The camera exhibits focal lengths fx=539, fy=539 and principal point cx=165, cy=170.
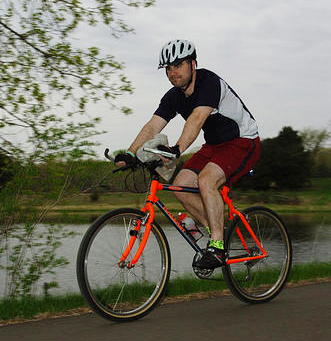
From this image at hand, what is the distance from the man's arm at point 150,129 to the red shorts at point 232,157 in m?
0.43

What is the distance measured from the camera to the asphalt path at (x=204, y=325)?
3652 mm

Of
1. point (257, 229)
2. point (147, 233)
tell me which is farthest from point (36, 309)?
point (257, 229)

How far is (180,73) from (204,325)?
79.6 inches

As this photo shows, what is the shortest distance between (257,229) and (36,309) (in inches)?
83.9

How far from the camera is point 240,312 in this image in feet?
14.6

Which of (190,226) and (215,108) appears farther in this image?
(190,226)

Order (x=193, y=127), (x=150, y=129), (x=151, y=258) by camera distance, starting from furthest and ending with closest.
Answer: (x=150, y=129) < (x=151, y=258) < (x=193, y=127)

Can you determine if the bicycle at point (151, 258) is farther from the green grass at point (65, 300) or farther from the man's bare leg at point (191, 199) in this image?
the green grass at point (65, 300)

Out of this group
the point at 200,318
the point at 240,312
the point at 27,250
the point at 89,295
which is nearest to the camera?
the point at 89,295

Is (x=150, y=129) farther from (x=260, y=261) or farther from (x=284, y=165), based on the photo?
(x=284, y=165)

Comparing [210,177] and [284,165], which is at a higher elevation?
[284,165]

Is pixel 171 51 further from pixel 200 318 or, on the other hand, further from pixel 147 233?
pixel 200 318

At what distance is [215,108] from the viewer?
446cm

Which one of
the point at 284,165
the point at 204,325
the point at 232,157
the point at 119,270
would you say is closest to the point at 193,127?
the point at 232,157
